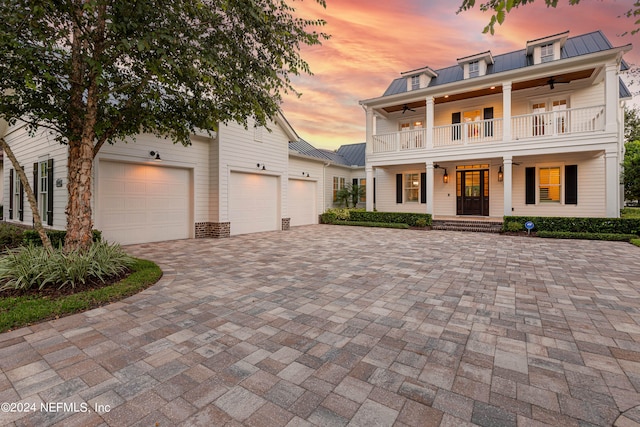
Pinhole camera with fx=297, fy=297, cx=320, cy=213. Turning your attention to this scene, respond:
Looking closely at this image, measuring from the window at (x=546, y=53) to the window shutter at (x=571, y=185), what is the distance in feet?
15.0

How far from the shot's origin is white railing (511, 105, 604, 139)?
433 inches

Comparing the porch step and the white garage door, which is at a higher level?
the white garage door

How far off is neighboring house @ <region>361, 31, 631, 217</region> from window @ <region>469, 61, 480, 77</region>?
4cm

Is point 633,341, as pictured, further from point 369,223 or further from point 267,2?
point 369,223

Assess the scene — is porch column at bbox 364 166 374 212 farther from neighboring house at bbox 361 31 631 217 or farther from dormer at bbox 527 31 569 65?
dormer at bbox 527 31 569 65

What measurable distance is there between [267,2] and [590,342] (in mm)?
6413

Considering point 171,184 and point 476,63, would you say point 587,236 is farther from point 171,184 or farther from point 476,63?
point 171,184

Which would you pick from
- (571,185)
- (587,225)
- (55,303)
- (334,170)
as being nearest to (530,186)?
(571,185)

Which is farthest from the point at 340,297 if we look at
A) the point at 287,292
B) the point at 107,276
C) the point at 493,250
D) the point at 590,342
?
the point at 493,250

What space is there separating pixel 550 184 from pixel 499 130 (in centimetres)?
322

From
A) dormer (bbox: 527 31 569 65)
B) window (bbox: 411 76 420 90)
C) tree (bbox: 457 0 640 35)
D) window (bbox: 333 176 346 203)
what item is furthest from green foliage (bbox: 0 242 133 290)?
dormer (bbox: 527 31 569 65)

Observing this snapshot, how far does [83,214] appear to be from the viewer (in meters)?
4.95

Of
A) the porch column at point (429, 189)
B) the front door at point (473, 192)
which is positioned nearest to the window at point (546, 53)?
the front door at point (473, 192)

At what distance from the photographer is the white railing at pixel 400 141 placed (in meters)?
14.5
